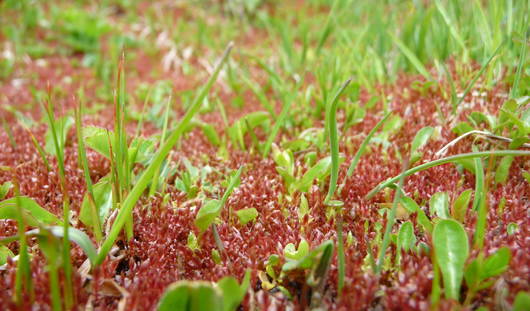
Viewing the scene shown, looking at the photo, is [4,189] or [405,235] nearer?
[405,235]

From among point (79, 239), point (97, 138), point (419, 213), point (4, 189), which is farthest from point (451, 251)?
point (4, 189)

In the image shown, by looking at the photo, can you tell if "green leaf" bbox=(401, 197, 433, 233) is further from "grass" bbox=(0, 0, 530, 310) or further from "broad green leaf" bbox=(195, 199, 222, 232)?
"broad green leaf" bbox=(195, 199, 222, 232)

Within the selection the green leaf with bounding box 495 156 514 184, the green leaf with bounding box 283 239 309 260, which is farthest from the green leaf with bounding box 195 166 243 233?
the green leaf with bounding box 495 156 514 184

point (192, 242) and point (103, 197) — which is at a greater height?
point (103, 197)

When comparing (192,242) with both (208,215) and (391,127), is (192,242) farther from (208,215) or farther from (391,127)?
(391,127)

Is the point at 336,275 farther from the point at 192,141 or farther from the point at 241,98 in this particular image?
the point at 241,98

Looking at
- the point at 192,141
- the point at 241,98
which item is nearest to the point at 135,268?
the point at 192,141
